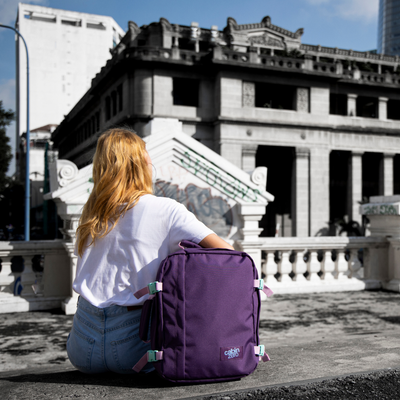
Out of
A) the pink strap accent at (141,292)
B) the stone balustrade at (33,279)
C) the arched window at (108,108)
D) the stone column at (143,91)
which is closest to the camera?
the pink strap accent at (141,292)

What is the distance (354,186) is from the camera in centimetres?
2792

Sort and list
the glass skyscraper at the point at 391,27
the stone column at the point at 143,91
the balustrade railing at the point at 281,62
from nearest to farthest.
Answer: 1. the stone column at the point at 143,91
2. the balustrade railing at the point at 281,62
3. the glass skyscraper at the point at 391,27

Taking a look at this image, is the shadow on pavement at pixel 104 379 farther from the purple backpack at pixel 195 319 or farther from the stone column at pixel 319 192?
the stone column at pixel 319 192

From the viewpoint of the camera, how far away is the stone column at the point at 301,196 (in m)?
25.8

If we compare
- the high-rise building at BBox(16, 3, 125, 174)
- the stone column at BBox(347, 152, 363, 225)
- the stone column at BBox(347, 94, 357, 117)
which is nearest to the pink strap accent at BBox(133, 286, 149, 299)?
the stone column at BBox(347, 152, 363, 225)

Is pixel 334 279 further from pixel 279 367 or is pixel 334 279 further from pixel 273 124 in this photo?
pixel 273 124

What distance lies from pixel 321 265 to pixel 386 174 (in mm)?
23795

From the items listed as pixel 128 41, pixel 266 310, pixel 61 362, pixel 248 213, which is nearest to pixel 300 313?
pixel 266 310

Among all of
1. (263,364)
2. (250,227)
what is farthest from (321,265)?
(263,364)

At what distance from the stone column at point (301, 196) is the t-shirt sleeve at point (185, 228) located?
2431 cm

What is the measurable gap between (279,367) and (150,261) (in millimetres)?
934

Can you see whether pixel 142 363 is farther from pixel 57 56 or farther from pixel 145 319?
pixel 57 56

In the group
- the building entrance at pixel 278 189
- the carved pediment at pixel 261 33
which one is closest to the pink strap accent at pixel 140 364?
the building entrance at pixel 278 189

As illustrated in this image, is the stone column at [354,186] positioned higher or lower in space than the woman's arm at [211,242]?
higher
